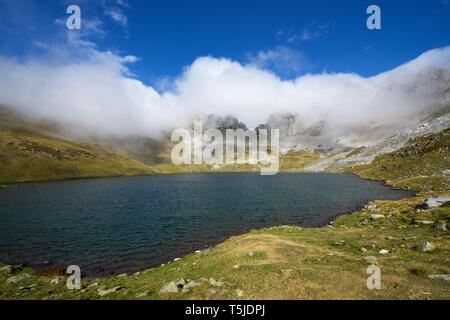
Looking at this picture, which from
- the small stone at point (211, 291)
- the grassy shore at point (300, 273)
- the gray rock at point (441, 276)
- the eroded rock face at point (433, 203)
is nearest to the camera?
the grassy shore at point (300, 273)

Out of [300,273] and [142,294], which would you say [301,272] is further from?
[142,294]

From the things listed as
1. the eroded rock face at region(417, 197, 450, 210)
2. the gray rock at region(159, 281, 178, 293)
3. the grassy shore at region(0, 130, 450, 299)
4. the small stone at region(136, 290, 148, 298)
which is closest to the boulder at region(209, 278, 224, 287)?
the grassy shore at region(0, 130, 450, 299)

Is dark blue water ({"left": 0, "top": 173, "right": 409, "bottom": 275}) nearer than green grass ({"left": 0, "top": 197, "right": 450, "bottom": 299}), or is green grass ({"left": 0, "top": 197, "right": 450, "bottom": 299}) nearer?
green grass ({"left": 0, "top": 197, "right": 450, "bottom": 299})


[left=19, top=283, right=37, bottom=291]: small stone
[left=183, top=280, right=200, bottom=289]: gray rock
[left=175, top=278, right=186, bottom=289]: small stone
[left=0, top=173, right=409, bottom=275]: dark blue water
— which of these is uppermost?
[left=183, top=280, right=200, bottom=289]: gray rock

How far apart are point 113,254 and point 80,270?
6.85m

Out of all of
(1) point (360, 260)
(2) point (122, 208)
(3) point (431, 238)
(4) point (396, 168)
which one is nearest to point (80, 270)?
(1) point (360, 260)

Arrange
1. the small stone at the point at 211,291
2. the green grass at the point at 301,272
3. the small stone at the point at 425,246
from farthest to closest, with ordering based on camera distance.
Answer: the small stone at the point at 425,246
the small stone at the point at 211,291
the green grass at the point at 301,272

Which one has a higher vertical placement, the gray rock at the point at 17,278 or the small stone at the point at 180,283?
the small stone at the point at 180,283

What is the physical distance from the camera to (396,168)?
6486 inches

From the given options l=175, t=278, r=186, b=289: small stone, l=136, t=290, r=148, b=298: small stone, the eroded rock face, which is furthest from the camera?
the eroded rock face

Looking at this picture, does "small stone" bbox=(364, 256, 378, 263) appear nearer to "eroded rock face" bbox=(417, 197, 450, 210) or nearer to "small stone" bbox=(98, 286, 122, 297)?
"small stone" bbox=(98, 286, 122, 297)

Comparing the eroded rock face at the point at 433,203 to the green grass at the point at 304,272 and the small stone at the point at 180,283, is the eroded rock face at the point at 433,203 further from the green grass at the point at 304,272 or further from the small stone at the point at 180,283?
the small stone at the point at 180,283

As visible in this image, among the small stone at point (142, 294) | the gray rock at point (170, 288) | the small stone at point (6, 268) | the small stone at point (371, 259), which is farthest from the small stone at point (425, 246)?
the small stone at point (6, 268)

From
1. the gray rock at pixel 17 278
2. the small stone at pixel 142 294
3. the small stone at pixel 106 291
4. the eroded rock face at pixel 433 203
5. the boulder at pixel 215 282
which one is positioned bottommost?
the gray rock at pixel 17 278
